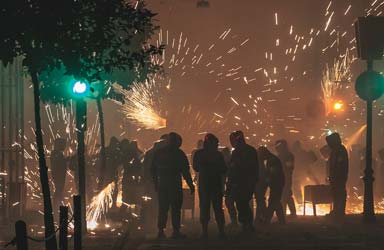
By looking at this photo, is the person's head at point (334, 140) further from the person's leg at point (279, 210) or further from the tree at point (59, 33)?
the tree at point (59, 33)

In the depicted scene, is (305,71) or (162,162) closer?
(162,162)

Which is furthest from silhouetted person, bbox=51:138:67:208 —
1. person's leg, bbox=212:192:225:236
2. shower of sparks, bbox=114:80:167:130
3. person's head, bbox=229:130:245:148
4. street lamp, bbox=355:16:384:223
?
shower of sparks, bbox=114:80:167:130

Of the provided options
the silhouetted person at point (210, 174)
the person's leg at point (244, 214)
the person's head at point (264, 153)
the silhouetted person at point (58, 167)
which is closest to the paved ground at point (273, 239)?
the person's leg at point (244, 214)

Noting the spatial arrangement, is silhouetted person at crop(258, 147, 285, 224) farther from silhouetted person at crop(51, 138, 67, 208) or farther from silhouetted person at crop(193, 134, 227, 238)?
silhouetted person at crop(51, 138, 67, 208)

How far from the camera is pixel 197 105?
45.7m

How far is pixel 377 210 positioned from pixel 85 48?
1310 cm

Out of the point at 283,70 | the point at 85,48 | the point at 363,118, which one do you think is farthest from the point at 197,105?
the point at 85,48

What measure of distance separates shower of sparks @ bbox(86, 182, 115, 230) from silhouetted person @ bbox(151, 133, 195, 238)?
2480mm

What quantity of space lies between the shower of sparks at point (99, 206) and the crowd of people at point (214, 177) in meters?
0.19

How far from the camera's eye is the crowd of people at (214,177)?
12.7 metres

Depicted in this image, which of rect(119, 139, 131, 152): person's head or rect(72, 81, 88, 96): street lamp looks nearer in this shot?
rect(72, 81, 88, 96): street lamp

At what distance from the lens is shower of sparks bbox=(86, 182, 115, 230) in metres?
16.0

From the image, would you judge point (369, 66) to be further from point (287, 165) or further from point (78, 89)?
point (78, 89)

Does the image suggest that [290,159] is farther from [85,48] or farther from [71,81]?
[85,48]
